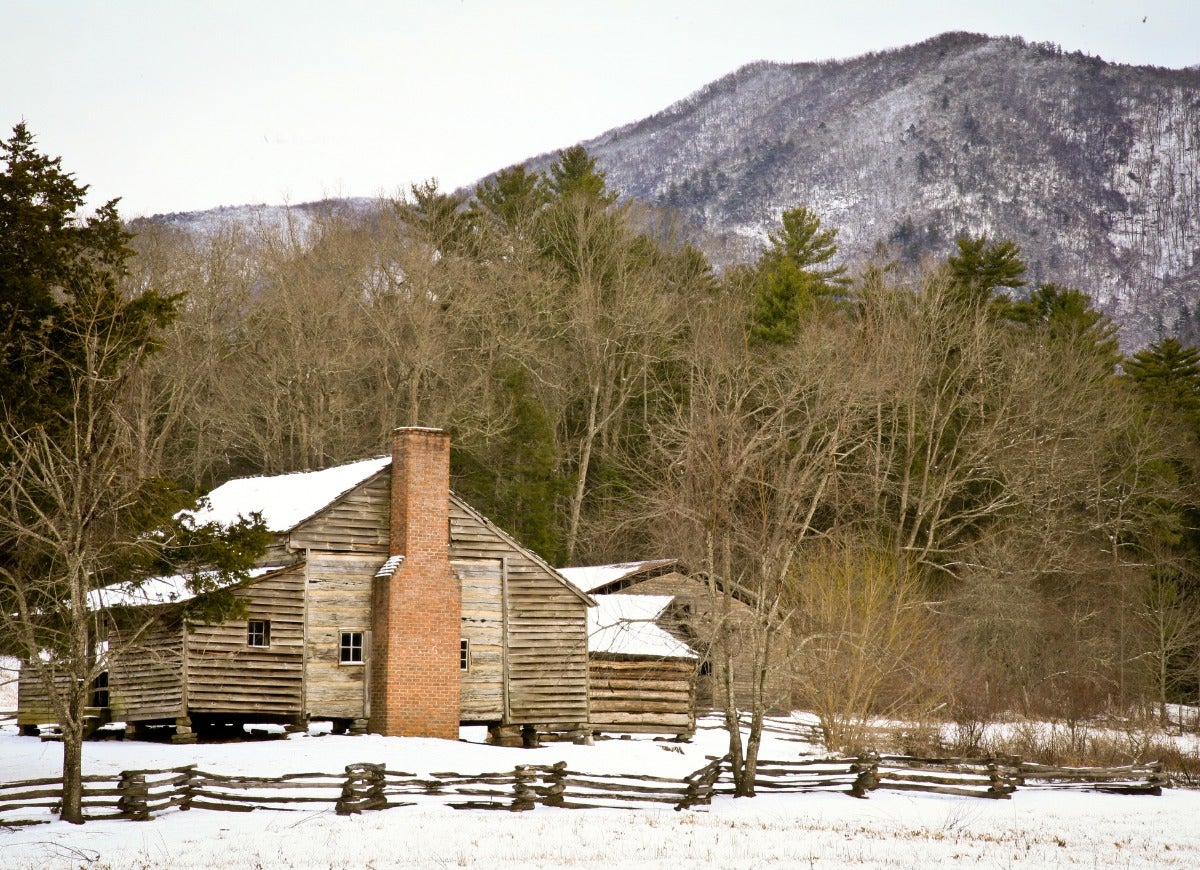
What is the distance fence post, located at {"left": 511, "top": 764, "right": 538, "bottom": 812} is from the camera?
23906 millimetres

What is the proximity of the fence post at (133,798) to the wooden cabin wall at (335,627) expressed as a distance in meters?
10.9

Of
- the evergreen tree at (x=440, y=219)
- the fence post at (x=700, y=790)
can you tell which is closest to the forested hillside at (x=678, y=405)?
the evergreen tree at (x=440, y=219)

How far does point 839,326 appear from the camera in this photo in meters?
57.8

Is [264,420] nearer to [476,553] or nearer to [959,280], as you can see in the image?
[476,553]

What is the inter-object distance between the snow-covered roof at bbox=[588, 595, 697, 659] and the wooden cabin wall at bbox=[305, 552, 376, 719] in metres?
7.87

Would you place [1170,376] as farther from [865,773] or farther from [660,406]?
[865,773]

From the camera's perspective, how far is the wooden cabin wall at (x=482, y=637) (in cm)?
3425

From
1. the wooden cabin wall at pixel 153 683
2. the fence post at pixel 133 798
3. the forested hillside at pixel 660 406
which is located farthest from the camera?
the forested hillside at pixel 660 406

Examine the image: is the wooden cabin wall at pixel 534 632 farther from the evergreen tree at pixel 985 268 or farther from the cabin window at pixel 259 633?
the evergreen tree at pixel 985 268

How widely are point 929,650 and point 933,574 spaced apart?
1526 centimetres

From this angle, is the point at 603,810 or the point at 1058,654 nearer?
the point at 603,810

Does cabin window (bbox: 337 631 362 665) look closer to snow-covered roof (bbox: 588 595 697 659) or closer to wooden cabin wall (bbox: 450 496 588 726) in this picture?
wooden cabin wall (bbox: 450 496 588 726)

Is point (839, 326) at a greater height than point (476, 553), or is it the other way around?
Result: point (839, 326)

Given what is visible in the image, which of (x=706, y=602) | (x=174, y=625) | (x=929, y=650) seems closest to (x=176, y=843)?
(x=174, y=625)
